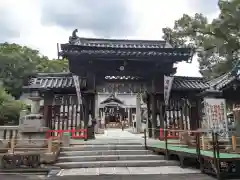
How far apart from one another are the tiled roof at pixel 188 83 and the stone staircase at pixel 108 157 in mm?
4639

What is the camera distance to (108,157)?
976 cm

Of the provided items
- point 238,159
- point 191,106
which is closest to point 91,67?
point 191,106

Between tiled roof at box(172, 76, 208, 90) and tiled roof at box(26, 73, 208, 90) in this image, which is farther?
tiled roof at box(172, 76, 208, 90)

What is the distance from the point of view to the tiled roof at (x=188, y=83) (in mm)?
14000

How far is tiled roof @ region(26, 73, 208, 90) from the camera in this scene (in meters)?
13.6

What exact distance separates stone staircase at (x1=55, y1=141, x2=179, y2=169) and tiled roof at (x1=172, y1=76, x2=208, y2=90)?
464 cm

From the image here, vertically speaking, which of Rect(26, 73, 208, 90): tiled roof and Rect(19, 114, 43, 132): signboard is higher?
Rect(26, 73, 208, 90): tiled roof

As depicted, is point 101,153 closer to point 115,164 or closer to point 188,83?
point 115,164

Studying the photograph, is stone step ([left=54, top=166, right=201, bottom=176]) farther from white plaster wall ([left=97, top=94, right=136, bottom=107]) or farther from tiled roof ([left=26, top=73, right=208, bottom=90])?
white plaster wall ([left=97, top=94, right=136, bottom=107])

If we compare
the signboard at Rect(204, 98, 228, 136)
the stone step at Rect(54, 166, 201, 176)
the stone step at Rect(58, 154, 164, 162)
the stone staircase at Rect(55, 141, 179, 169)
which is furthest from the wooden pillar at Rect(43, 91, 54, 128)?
the signboard at Rect(204, 98, 228, 136)

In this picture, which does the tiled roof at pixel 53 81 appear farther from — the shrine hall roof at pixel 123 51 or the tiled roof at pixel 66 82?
the shrine hall roof at pixel 123 51

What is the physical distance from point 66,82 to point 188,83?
7245 mm

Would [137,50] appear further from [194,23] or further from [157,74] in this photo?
[194,23]

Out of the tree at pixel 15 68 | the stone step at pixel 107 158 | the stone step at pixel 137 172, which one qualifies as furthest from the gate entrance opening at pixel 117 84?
the tree at pixel 15 68
